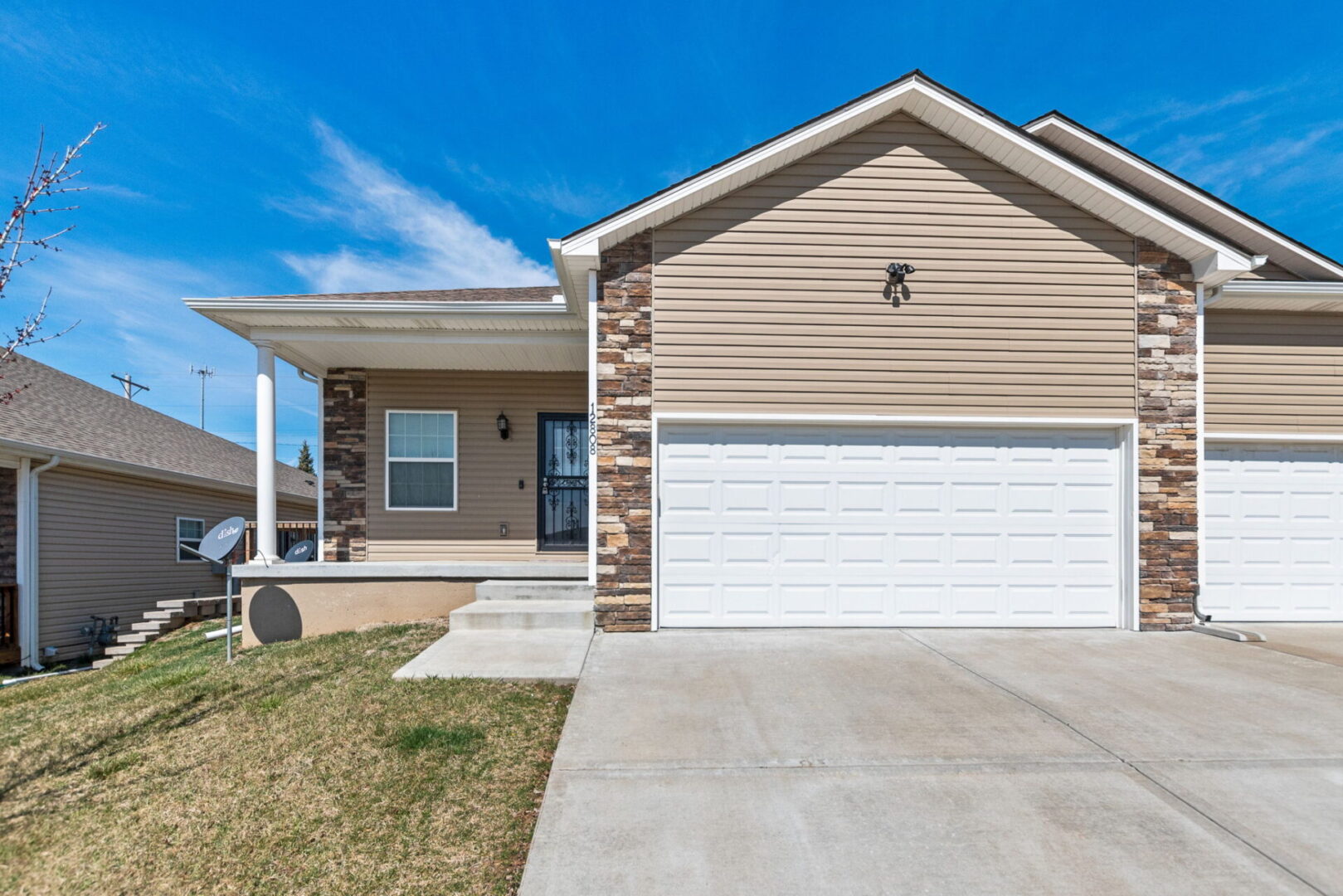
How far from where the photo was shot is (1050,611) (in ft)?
20.6

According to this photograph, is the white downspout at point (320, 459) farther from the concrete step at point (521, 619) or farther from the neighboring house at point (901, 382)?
the neighboring house at point (901, 382)

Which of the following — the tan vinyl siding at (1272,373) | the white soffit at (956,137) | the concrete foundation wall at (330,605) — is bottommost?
the concrete foundation wall at (330,605)

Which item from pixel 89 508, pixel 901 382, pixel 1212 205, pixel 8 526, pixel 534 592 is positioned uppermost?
pixel 1212 205

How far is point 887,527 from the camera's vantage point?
6223mm

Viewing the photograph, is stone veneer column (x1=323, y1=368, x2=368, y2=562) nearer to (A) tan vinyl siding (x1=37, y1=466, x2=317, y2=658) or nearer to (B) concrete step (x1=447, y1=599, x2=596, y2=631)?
(B) concrete step (x1=447, y1=599, x2=596, y2=631)

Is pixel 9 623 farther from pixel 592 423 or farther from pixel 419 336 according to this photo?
pixel 592 423

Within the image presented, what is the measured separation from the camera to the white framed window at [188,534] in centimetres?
1204

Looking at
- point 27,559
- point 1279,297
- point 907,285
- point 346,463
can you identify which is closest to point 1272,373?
point 1279,297

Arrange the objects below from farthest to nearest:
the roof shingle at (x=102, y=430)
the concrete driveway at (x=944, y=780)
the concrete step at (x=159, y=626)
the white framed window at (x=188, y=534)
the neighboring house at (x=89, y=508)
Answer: the white framed window at (x=188, y=534)
the concrete step at (x=159, y=626)
the roof shingle at (x=102, y=430)
the neighboring house at (x=89, y=508)
the concrete driveway at (x=944, y=780)

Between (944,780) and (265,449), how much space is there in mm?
7522

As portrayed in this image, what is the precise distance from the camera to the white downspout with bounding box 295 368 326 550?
8.40 m

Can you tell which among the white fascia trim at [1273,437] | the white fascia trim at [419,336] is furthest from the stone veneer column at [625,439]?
the white fascia trim at [1273,437]

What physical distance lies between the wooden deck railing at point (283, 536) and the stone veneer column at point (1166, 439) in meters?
9.61

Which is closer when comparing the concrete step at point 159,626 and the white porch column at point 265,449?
the white porch column at point 265,449
